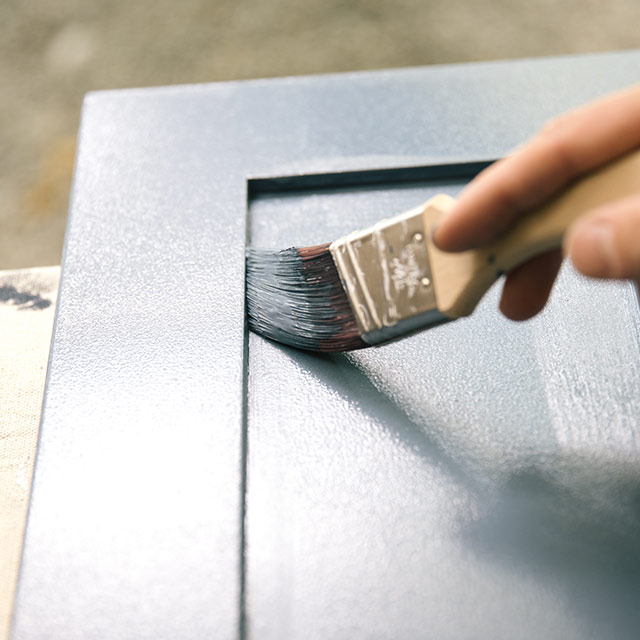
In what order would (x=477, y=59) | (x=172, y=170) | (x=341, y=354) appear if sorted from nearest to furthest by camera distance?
(x=341, y=354) → (x=172, y=170) → (x=477, y=59)

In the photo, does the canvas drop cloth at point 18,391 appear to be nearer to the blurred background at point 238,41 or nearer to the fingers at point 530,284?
the fingers at point 530,284

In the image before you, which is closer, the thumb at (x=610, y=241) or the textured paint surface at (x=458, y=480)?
the thumb at (x=610, y=241)

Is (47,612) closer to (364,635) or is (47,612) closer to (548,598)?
(364,635)

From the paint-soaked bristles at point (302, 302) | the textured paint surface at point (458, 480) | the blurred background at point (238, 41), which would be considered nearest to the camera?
the textured paint surface at point (458, 480)

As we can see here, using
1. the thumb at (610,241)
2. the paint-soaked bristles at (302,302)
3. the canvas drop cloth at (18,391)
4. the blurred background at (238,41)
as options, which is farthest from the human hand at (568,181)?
the blurred background at (238,41)

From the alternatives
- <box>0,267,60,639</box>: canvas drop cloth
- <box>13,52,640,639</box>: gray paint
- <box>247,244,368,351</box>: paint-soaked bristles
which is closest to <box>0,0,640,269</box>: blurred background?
<box>0,267,60,639</box>: canvas drop cloth

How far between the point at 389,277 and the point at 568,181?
21cm

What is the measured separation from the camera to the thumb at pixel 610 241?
50 cm

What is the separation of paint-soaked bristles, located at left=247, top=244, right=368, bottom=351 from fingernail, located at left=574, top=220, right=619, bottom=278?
29cm

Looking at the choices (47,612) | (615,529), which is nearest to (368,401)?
(615,529)

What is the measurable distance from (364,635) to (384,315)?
318mm

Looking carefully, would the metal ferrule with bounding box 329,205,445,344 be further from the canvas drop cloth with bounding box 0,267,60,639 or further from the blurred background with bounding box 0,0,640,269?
the blurred background with bounding box 0,0,640,269

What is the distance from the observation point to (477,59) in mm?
2145

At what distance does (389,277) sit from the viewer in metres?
0.70
